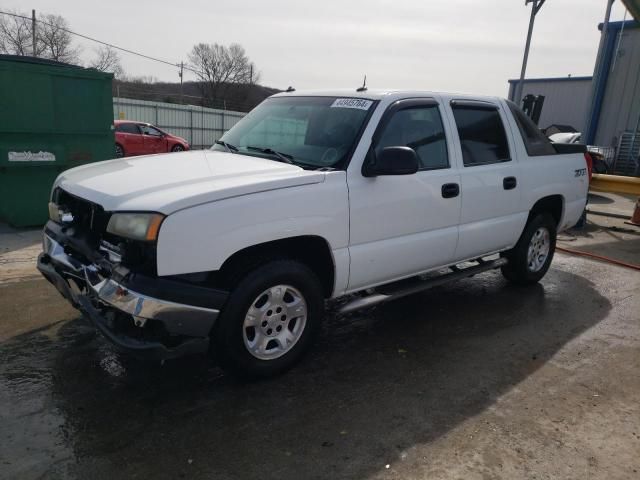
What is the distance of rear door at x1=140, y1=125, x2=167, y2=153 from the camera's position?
1845cm

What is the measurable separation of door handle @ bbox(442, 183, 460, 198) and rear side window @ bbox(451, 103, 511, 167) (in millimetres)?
275

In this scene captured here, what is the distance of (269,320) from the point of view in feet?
10.9

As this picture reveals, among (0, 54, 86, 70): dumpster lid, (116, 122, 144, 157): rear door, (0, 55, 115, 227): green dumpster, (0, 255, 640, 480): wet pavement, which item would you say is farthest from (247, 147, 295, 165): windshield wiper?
(116, 122, 144, 157): rear door

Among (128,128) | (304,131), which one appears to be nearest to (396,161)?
(304,131)

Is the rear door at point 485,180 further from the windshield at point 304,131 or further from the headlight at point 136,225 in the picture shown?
the headlight at point 136,225

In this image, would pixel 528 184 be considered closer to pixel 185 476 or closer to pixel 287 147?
pixel 287 147

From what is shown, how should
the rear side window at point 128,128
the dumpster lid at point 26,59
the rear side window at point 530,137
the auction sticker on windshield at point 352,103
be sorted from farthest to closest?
the rear side window at point 128,128, the dumpster lid at point 26,59, the rear side window at point 530,137, the auction sticker on windshield at point 352,103

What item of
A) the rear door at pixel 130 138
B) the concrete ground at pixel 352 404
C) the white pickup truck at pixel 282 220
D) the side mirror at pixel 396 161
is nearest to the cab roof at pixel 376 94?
the white pickup truck at pixel 282 220

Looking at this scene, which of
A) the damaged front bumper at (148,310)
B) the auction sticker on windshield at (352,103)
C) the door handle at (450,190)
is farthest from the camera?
the door handle at (450,190)

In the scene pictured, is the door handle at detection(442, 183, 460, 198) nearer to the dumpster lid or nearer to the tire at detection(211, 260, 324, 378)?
the tire at detection(211, 260, 324, 378)

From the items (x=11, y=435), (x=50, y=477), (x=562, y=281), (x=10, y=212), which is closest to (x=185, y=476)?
(x=50, y=477)

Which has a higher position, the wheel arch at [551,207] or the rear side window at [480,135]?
the rear side window at [480,135]

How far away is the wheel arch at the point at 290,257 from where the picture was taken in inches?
122

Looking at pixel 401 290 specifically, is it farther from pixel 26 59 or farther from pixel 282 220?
pixel 26 59
